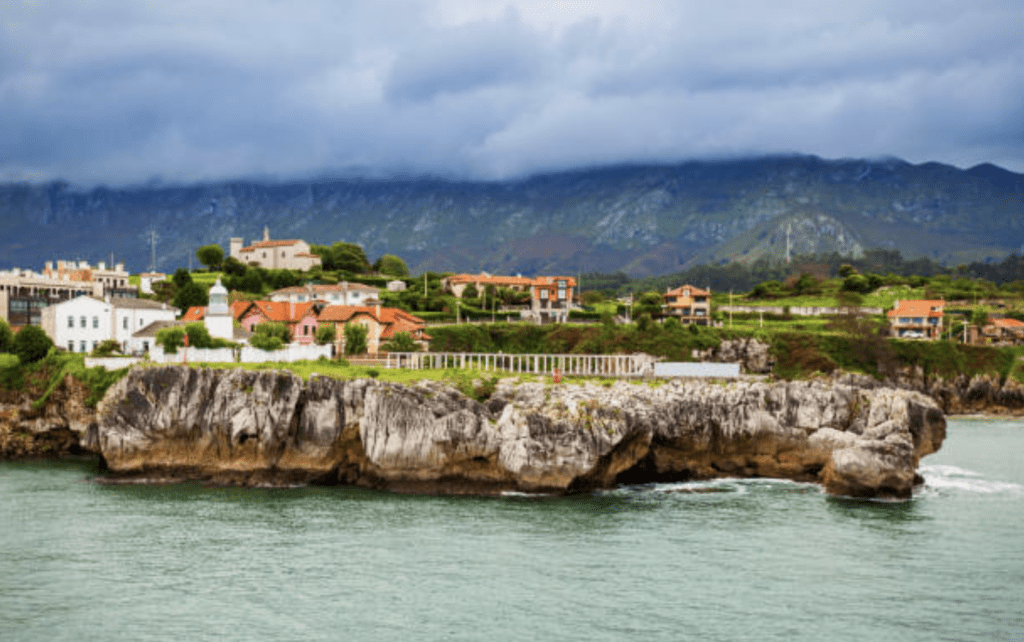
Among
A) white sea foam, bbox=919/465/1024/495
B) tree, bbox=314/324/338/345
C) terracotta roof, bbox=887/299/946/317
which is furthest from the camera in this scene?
terracotta roof, bbox=887/299/946/317

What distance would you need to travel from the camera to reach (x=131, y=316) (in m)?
84.3

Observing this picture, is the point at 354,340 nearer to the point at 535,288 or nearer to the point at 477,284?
the point at 535,288

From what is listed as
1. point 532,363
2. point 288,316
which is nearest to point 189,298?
point 288,316

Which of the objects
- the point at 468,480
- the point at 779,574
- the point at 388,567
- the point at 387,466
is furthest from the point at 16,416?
the point at 779,574

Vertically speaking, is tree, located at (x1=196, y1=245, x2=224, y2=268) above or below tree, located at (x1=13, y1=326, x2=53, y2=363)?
above

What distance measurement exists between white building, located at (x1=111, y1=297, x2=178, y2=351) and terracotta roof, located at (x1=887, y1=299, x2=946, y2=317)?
3592 inches

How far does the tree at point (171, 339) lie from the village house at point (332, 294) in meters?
40.2

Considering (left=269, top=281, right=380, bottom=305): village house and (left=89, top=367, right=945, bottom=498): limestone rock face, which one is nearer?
Answer: (left=89, top=367, right=945, bottom=498): limestone rock face

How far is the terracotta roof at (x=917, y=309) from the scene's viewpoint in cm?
12798

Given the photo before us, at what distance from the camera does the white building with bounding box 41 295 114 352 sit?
81875mm

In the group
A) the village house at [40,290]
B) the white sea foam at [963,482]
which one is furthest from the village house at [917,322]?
the village house at [40,290]

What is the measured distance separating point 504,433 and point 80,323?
46.4m

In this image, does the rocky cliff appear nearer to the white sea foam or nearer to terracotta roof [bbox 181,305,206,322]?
terracotta roof [bbox 181,305,206,322]

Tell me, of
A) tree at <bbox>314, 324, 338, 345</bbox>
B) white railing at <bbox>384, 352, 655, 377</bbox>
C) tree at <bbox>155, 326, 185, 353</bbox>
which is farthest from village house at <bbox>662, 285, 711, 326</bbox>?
tree at <bbox>155, 326, 185, 353</bbox>
